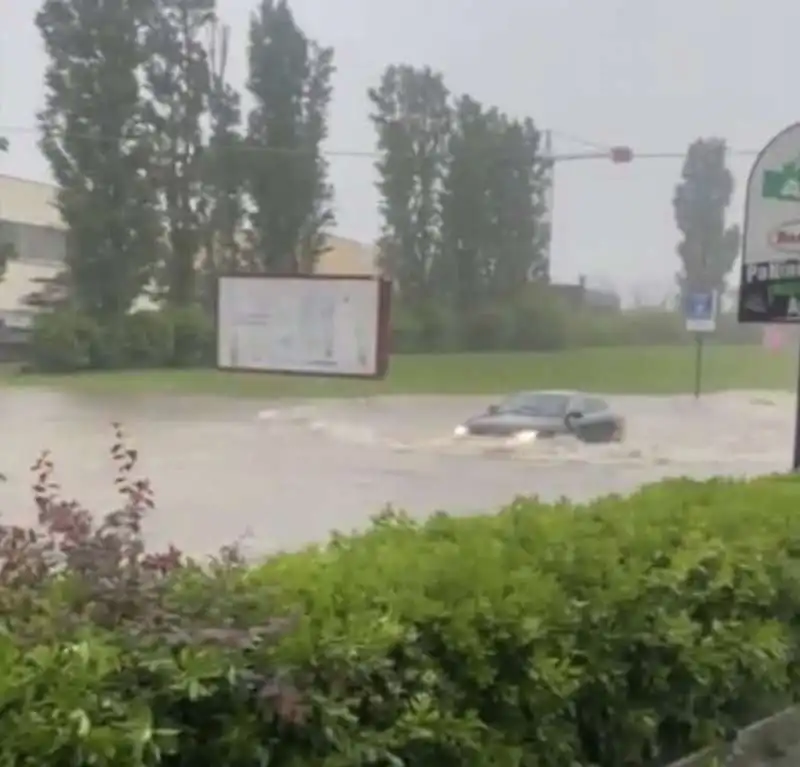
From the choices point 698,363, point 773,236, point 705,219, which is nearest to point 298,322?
point 698,363

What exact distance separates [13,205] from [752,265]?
3.01 metres

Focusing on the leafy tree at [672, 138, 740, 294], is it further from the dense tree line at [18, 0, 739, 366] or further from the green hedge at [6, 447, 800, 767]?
the green hedge at [6, 447, 800, 767]

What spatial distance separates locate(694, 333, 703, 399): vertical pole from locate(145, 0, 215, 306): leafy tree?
2.19 meters

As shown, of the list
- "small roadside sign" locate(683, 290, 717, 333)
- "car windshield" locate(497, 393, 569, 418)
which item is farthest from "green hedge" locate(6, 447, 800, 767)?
"small roadside sign" locate(683, 290, 717, 333)

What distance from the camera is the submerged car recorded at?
4660mm

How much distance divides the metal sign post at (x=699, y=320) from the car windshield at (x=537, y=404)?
2.51 feet

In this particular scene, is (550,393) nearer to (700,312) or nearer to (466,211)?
(466,211)

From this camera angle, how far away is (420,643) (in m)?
2.57

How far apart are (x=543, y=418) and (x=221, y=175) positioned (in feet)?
4.94

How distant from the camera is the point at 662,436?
5.32m

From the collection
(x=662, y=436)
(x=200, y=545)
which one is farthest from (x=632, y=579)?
(x=662, y=436)

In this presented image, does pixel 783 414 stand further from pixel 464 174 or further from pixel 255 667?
pixel 255 667

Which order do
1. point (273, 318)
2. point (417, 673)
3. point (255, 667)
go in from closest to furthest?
point (255, 667), point (417, 673), point (273, 318)

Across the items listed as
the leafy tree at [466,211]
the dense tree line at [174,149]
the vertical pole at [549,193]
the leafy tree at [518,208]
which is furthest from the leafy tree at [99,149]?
the vertical pole at [549,193]
